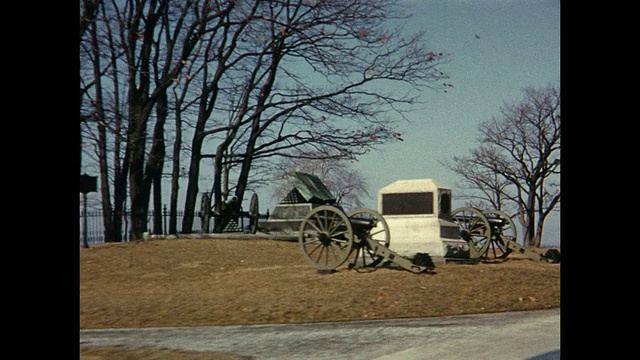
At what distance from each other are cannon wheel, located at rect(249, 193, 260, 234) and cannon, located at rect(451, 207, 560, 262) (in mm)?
6607

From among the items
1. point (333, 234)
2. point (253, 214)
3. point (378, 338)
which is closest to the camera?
point (378, 338)

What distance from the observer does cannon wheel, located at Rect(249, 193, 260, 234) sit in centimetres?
2227

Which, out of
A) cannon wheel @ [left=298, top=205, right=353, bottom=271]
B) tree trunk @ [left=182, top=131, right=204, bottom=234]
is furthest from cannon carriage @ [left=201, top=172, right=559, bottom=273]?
tree trunk @ [left=182, top=131, right=204, bottom=234]

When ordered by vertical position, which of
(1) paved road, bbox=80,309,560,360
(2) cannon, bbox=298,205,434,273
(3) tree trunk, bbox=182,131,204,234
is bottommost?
(1) paved road, bbox=80,309,560,360

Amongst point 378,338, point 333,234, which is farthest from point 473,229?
point 378,338

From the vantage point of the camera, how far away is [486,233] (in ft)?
59.3

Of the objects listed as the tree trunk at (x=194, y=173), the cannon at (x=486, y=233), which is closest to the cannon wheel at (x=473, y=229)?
the cannon at (x=486, y=233)

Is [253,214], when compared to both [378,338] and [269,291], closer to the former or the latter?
[269,291]

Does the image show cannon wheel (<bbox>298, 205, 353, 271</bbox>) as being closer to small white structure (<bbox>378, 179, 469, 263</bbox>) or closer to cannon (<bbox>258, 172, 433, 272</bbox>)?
cannon (<bbox>258, 172, 433, 272</bbox>)

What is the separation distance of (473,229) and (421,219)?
273cm

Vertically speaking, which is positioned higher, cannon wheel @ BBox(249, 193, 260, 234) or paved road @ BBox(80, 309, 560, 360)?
cannon wheel @ BBox(249, 193, 260, 234)
